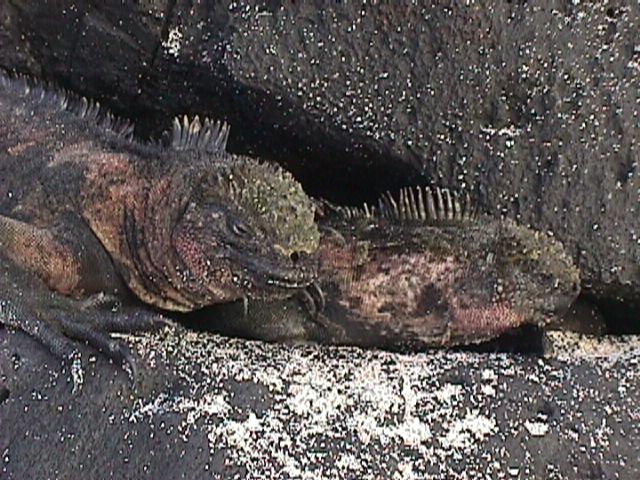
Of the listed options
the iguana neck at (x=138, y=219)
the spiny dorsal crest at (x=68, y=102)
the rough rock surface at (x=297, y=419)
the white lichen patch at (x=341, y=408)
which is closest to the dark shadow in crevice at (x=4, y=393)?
the rough rock surface at (x=297, y=419)

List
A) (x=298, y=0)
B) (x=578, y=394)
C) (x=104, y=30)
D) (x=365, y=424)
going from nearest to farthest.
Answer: (x=365, y=424), (x=578, y=394), (x=298, y=0), (x=104, y=30)

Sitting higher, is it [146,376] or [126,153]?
[126,153]

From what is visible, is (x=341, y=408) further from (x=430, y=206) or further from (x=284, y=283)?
(x=430, y=206)

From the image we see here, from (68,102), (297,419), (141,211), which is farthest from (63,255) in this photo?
(297,419)

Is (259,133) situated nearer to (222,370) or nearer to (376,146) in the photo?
(376,146)

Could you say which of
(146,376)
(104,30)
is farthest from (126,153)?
(146,376)

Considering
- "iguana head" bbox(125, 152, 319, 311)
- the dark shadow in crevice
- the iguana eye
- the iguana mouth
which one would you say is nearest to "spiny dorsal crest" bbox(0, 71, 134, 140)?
"iguana head" bbox(125, 152, 319, 311)

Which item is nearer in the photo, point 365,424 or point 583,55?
point 365,424

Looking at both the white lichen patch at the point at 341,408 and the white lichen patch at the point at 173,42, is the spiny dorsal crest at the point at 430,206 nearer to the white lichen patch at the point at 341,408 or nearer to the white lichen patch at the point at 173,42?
the white lichen patch at the point at 341,408
